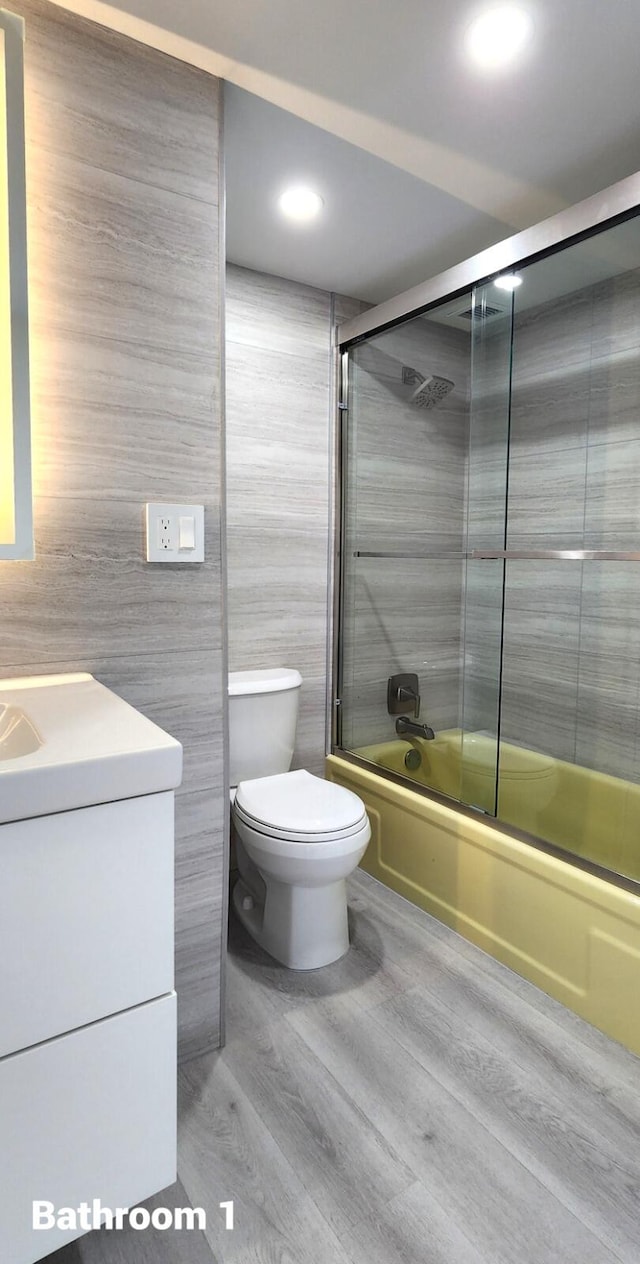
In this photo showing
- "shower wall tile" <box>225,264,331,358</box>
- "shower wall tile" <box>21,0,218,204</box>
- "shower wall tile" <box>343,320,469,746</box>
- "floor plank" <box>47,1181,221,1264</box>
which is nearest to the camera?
"floor plank" <box>47,1181,221,1264</box>

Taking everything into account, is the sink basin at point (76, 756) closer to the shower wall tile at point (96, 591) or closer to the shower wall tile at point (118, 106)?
the shower wall tile at point (96, 591)

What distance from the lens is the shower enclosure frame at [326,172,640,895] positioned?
1655mm

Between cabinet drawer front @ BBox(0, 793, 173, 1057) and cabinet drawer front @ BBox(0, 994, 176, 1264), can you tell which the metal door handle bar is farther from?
cabinet drawer front @ BBox(0, 994, 176, 1264)

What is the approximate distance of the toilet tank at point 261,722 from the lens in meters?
2.21

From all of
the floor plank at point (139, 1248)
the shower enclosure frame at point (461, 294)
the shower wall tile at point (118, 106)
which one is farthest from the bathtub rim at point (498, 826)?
the shower wall tile at point (118, 106)

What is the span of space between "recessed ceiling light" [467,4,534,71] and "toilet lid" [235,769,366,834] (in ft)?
5.90

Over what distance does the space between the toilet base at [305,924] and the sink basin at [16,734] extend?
1.05m

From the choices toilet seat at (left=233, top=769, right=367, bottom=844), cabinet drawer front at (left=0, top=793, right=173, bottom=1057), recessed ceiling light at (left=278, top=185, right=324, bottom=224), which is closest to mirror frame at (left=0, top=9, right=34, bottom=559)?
cabinet drawer front at (left=0, top=793, right=173, bottom=1057)

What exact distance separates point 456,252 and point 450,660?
4.60ft

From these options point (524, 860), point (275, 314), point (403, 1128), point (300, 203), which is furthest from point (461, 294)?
point (403, 1128)

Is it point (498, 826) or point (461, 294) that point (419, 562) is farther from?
point (498, 826)

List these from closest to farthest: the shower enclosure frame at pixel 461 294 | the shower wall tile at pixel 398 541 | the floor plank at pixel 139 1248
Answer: the floor plank at pixel 139 1248, the shower enclosure frame at pixel 461 294, the shower wall tile at pixel 398 541

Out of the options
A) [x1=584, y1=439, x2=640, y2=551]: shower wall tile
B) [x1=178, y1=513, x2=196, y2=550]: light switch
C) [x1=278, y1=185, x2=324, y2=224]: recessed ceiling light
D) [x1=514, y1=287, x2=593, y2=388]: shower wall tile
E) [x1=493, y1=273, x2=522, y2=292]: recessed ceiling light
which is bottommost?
[x1=178, y1=513, x2=196, y2=550]: light switch

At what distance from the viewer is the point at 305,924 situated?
1.93 meters
